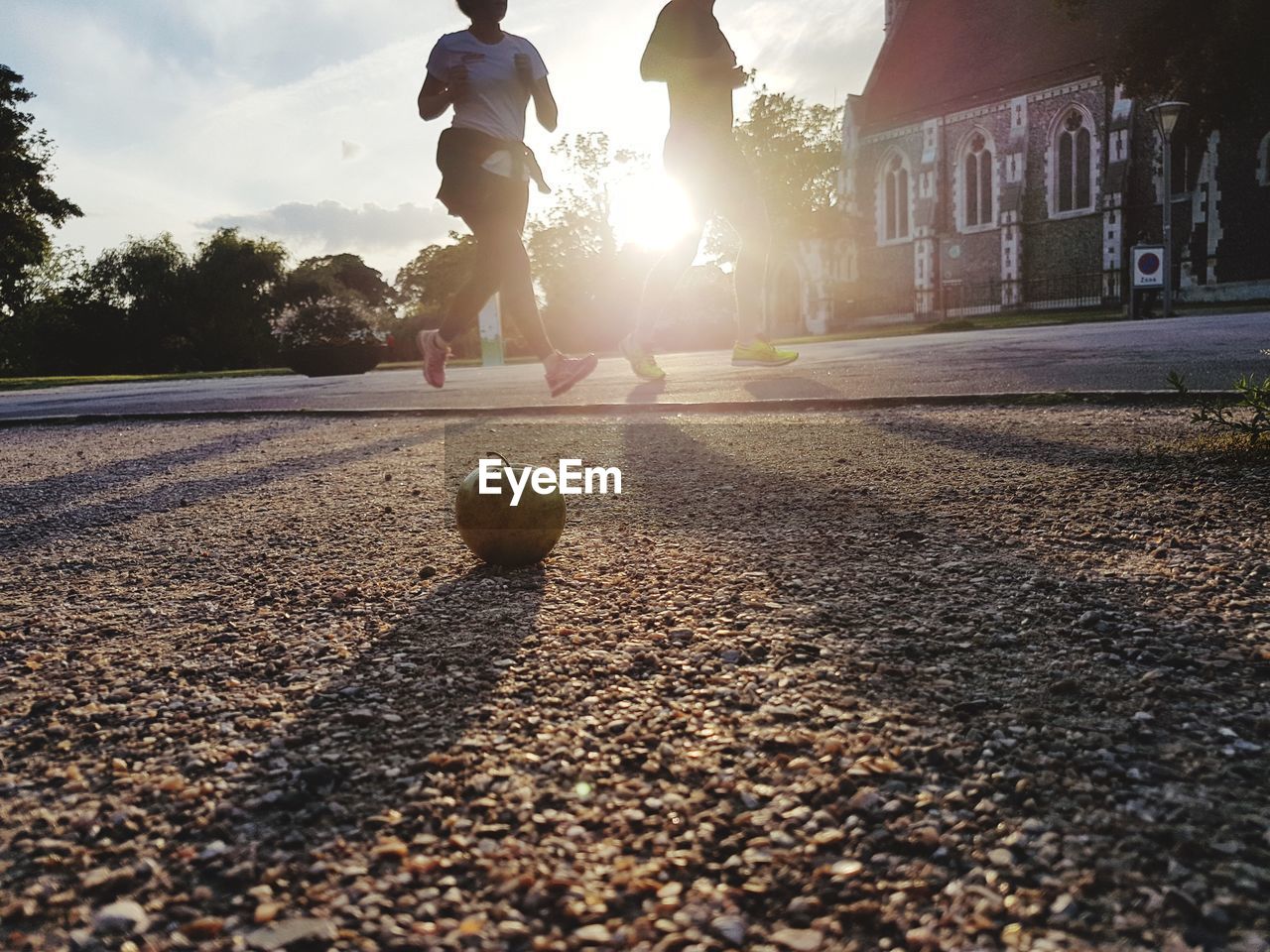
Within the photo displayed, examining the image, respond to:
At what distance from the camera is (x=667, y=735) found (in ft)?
4.99

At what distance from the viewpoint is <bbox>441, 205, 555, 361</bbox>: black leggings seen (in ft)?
19.9

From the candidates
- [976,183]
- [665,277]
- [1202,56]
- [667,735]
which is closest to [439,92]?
[665,277]

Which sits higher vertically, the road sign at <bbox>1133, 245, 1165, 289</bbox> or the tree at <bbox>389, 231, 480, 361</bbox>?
the tree at <bbox>389, 231, 480, 361</bbox>

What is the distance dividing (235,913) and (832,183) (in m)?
55.9

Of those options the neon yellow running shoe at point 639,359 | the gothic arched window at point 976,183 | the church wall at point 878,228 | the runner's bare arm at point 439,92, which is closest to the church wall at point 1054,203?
the gothic arched window at point 976,183

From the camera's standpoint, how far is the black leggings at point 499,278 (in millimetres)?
6074

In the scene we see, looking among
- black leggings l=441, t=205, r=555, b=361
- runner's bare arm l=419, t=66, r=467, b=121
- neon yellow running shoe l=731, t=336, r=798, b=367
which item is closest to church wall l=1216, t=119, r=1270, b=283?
neon yellow running shoe l=731, t=336, r=798, b=367

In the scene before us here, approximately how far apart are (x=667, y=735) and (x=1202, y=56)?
32998 millimetres

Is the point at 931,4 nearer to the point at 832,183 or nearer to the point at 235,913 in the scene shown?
the point at 832,183

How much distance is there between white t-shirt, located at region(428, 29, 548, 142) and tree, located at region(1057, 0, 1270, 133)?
26.4 m

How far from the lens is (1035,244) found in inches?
1583

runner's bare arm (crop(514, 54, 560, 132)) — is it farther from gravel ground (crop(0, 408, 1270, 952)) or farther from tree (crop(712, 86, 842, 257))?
tree (crop(712, 86, 842, 257))

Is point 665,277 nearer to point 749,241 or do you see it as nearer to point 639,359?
point 749,241

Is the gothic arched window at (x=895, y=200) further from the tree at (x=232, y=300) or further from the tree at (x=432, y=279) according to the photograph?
the tree at (x=232, y=300)
